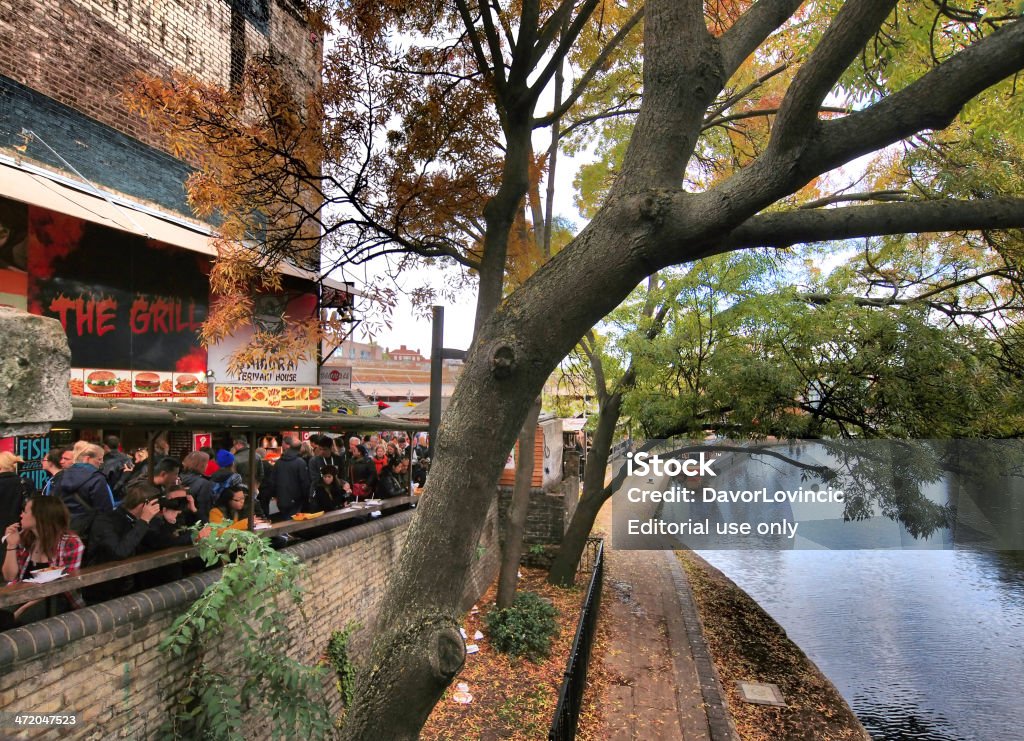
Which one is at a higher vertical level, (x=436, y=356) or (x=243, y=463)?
(x=436, y=356)

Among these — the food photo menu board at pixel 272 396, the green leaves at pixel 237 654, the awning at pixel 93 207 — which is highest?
the awning at pixel 93 207

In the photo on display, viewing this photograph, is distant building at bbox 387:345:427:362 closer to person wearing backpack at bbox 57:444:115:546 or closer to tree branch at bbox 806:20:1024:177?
person wearing backpack at bbox 57:444:115:546

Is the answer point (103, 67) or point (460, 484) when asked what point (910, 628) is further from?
point (103, 67)

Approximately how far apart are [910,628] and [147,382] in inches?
543

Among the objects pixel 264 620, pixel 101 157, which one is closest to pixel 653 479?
pixel 264 620

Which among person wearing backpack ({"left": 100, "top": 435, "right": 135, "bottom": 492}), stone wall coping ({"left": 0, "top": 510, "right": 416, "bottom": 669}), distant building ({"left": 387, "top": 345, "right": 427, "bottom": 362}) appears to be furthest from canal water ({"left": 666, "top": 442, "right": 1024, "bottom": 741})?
distant building ({"left": 387, "top": 345, "right": 427, "bottom": 362})

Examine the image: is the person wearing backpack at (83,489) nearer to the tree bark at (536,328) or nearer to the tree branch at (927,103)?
the tree bark at (536,328)

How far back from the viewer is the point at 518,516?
10258 millimetres

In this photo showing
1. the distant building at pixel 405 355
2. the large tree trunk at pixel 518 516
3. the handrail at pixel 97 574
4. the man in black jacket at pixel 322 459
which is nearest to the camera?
the handrail at pixel 97 574

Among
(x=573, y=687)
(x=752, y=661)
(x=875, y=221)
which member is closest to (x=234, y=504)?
(x=573, y=687)

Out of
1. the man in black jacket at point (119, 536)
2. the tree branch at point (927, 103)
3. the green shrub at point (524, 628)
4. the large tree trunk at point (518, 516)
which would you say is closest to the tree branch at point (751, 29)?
the tree branch at point (927, 103)

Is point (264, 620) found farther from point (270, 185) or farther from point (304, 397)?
point (304, 397)

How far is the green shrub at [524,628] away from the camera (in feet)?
27.6

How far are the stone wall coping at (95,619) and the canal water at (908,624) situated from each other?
7605 mm
